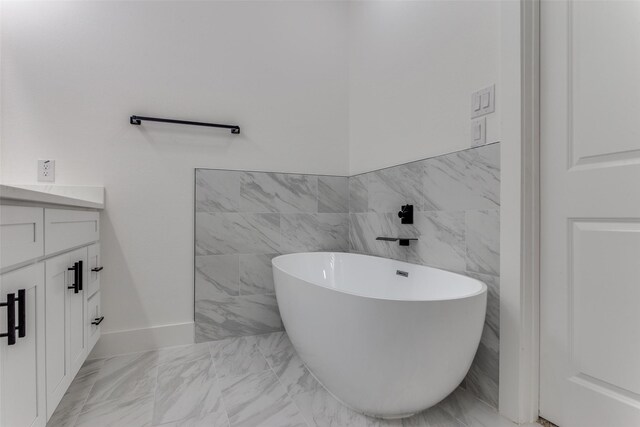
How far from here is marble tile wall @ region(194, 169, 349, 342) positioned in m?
1.97

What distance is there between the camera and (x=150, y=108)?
74.2 inches

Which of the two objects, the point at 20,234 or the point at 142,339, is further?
the point at 142,339

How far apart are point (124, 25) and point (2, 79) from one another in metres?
0.65

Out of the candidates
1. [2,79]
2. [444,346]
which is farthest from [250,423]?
[2,79]

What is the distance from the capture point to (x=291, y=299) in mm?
1412

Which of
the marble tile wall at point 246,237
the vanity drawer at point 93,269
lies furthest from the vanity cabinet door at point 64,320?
the marble tile wall at point 246,237

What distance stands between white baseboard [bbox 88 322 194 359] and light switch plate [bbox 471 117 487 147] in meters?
1.78

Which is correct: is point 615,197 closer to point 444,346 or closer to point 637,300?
point 637,300

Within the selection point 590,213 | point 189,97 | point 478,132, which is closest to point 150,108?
point 189,97

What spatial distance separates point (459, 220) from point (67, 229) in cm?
154

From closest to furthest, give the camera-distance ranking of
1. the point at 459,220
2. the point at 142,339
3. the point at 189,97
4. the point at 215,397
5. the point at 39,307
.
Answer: the point at 39,307 < the point at 215,397 < the point at 459,220 < the point at 142,339 < the point at 189,97

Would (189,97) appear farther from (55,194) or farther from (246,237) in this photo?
(55,194)

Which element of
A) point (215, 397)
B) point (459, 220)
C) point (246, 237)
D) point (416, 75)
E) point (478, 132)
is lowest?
point (215, 397)

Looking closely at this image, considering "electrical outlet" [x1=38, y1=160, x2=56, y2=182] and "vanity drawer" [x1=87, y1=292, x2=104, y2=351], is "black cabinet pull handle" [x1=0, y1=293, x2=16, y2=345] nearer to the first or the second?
"vanity drawer" [x1=87, y1=292, x2=104, y2=351]
